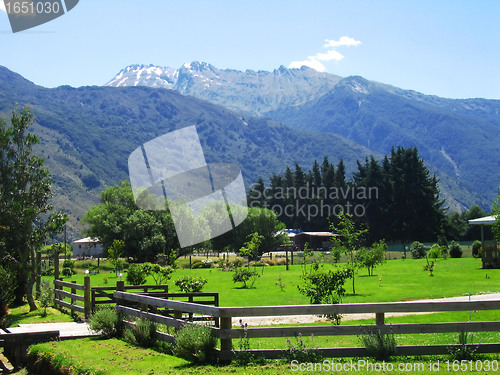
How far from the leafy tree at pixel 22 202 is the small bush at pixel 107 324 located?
9110mm

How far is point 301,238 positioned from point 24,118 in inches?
2766

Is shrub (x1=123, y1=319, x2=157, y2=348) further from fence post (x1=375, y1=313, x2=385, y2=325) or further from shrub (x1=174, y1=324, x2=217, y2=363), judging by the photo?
→ fence post (x1=375, y1=313, x2=385, y2=325)

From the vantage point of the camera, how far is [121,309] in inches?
468

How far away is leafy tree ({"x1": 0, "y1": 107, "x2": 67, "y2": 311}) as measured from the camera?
64.6 ft

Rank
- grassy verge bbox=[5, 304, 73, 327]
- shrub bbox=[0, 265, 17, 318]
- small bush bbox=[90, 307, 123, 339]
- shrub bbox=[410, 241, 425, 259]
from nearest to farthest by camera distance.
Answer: small bush bbox=[90, 307, 123, 339], grassy verge bbox=[5, 304, 73, 327], shrub bbox=[0, 265, 17, 318], shrub bbox=[410, 241, 425, 259]

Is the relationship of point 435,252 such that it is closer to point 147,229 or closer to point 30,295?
point 147,229

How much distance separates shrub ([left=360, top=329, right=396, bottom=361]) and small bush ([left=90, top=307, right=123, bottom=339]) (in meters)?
5.92

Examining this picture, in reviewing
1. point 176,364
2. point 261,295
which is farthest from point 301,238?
point 176,364

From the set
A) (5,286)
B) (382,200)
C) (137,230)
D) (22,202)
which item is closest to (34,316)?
(5,286)

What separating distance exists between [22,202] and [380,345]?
16075 mm

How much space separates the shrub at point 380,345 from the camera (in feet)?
26.1

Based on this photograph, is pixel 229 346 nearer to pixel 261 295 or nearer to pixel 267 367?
pixel 267 367

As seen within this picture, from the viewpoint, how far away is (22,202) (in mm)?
19969

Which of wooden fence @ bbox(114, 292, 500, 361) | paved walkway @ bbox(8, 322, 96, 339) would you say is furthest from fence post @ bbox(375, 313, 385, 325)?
paved walkway @ bbox(8, 322, 96, 339)
